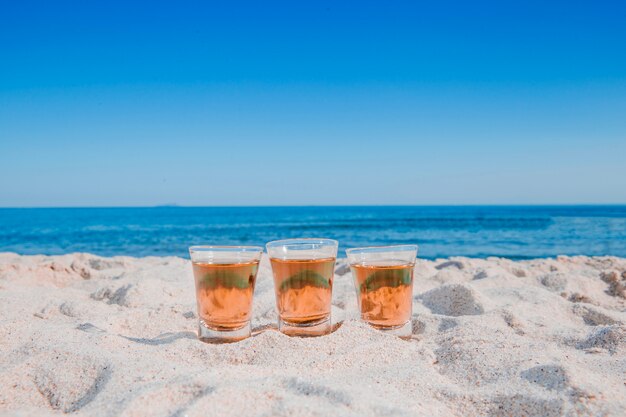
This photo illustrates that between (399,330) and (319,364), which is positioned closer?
(319,364)

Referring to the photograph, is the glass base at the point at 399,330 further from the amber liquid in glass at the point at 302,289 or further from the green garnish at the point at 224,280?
the green garnish at the point at 224,280

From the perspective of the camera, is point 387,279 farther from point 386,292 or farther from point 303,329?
point 303,329

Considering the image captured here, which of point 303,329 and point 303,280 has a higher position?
point 303,280

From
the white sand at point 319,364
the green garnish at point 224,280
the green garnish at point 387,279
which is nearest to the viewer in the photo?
the white sand at point 319,364

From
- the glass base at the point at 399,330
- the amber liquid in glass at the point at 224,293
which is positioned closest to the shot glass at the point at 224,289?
the amber liquid in glass at the point at 224,293

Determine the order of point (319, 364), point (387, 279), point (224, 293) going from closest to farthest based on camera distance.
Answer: point (319, 364), point (224, 293), point (387, 279)

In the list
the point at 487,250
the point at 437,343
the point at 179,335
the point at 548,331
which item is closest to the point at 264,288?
the point at 179,335

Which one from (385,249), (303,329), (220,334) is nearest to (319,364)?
(303,329)
